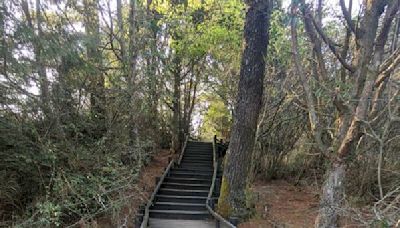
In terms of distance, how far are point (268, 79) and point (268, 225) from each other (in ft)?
15.6

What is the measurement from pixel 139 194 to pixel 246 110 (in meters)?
3.31

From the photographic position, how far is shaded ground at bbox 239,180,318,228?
8156 mm

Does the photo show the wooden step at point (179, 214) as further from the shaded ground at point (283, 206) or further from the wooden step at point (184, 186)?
the wooden step at point (184, 186)

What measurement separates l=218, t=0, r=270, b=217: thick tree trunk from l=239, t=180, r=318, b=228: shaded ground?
59 cm

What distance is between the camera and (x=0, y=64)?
5.45 metres

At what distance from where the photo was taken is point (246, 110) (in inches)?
331

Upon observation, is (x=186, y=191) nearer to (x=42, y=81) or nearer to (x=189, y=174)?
(x=189, y=174)

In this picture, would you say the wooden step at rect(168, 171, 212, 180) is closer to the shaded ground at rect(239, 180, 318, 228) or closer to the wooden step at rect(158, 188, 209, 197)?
the wooden step at rect(158, 188, 209, 197)

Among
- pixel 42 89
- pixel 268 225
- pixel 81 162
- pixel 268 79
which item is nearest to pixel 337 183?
pixel 268 225

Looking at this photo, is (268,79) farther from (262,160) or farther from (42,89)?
(42,89)

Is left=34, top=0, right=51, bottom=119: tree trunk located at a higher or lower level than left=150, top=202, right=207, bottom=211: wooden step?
higher

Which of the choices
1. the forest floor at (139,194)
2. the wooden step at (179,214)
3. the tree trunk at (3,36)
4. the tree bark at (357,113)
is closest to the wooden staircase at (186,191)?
the wooden step at (179,214)

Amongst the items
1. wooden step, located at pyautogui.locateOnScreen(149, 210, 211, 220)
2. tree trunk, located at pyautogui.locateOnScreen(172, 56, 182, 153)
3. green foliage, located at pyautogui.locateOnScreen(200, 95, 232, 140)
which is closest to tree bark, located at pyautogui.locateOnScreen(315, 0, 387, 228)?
wooden step, located at pyautogui.locateOnScreen(149, 210, 211, 220)

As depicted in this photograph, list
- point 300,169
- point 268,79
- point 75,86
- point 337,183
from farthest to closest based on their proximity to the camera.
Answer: point 300,169
point 268,79
point 75,86
point 337,183
